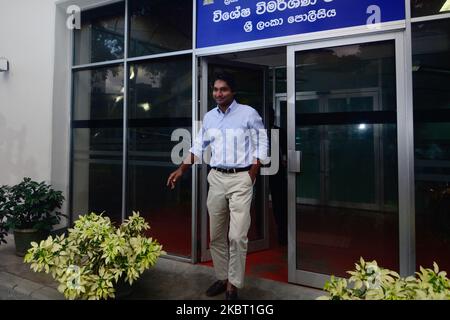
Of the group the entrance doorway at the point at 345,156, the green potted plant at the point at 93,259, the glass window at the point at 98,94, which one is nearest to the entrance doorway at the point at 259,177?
the entrance doorway at the point at 345,156

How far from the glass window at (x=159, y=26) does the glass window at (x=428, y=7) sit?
2.23 metres

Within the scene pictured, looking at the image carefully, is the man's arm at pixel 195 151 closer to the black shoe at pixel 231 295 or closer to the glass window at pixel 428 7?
the black shoe at pixel 231 295

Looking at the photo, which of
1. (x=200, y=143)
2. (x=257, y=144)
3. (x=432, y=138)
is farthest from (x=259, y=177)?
(x=432, y=138)

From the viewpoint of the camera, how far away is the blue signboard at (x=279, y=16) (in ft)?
10.2

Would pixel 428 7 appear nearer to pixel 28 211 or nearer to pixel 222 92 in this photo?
pixel 222 92

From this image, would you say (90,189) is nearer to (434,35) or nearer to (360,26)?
(360,26)

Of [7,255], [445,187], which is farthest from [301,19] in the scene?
[7,255]

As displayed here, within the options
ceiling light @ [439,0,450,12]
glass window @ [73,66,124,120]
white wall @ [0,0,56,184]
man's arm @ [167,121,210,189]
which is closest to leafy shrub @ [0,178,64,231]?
white wall @ [0,0,56,184]

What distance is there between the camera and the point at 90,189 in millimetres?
5141

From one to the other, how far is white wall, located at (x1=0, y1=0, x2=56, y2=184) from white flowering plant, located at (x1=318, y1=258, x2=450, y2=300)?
422cm

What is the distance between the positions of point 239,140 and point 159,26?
217 centimetres

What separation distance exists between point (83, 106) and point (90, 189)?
1.14 meters

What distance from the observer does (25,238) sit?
445 centimetres

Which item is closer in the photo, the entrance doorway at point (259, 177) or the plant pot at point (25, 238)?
the entrance doorway at point (259, 177)
